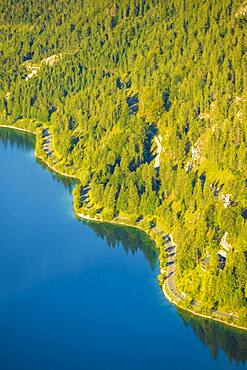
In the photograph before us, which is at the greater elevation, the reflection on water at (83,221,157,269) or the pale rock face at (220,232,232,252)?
the pale rock face at (220,232,232,252)

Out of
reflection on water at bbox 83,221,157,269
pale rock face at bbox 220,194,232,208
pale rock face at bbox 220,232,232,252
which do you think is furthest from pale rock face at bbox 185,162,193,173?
pale rock face at bbox 220,232,232,252

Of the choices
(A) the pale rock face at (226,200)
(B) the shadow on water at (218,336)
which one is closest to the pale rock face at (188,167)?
(A) the pale rock face at (226,200)

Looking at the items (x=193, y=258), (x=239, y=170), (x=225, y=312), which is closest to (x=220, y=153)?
(x=239, y=170)

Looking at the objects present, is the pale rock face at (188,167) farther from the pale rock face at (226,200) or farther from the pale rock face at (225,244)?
the pale rock face at (225,244)

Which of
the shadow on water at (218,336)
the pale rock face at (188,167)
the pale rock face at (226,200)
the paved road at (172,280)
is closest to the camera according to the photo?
the shadow on water at (218,336)

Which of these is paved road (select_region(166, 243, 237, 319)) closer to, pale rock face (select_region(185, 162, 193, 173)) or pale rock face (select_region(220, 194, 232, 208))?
pale rock face (select_region(220, 194, 232, 208))

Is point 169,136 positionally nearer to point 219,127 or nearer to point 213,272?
point 219,127
